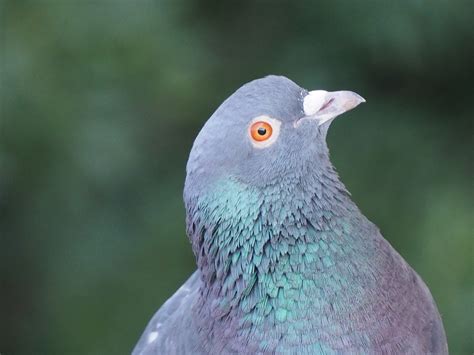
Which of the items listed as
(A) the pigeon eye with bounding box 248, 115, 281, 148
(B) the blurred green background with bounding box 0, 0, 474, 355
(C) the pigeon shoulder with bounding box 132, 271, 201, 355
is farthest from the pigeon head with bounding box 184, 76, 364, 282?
(B) the blurred green background with bounding box 0, 0, 474, 355

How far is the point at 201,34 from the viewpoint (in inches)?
187

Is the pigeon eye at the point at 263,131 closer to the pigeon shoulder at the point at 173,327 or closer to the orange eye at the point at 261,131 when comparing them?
the orange eye at the point at 261,131

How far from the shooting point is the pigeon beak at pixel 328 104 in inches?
111

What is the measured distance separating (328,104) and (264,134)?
24 cm

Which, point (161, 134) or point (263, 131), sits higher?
point (161, 134)

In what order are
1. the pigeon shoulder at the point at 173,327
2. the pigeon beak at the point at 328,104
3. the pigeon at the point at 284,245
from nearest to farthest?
1. the pigeon at the point at 284,245
2. the pigeon beak at the point at 328,104
3. the pigeon shoulder at the point at 173,327

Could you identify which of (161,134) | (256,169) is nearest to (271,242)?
(256,169)

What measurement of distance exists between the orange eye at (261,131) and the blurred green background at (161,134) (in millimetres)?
1625

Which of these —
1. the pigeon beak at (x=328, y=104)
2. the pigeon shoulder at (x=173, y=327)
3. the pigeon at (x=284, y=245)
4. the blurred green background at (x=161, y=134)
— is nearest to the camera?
the pigeon at (x=284, y=245)

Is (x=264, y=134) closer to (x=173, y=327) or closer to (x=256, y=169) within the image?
(x=256, y=169)

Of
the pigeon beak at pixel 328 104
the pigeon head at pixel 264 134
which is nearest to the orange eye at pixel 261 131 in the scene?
the pigeon head at pixel 264 134

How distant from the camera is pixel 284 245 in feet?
9.04

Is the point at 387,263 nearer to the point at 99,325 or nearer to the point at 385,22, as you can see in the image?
the point at 385,22

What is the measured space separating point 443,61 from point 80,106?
195 centimetres
